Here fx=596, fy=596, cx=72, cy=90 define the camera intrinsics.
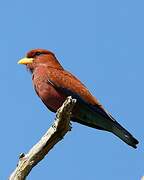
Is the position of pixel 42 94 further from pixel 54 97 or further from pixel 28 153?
pixel 28 153

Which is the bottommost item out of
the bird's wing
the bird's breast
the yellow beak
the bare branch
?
the bare branch

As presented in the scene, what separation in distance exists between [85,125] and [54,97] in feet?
2.45

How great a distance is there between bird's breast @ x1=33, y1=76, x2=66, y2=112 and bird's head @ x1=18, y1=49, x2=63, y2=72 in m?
0.68

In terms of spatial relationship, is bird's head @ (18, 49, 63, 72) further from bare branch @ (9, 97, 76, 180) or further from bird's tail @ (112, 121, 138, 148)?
bare branch @ (9, 97, 76, 180)

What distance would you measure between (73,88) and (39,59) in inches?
50.4

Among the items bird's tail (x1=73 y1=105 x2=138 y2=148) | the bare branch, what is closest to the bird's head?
bird's tail (x1=73 y1=105 x2=138 y2=148)

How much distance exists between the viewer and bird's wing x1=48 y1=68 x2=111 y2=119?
10.0m

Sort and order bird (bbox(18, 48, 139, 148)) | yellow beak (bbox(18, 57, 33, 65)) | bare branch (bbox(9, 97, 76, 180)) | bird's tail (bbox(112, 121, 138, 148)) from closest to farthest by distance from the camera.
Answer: bare branch (bbox(9, 97, 76, 180)) < bird's tail (bbox(112, 121, 138, 148)) < bird (bbox(18, 48, 139, 148)) < yellow beak (bbox(18, 57, 33, 65))

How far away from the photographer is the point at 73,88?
10195 millimetres

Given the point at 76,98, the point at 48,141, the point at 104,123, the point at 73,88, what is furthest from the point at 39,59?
the point at 48,141

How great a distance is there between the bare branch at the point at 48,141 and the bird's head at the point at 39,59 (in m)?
3.63

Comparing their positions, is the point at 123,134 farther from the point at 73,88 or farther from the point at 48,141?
the point at 48,141

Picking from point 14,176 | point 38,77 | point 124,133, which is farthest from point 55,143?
point 38,77

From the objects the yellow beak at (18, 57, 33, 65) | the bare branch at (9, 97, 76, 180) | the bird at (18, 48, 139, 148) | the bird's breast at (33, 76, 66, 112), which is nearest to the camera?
the bare branch at (9, 97, 76, 180)
